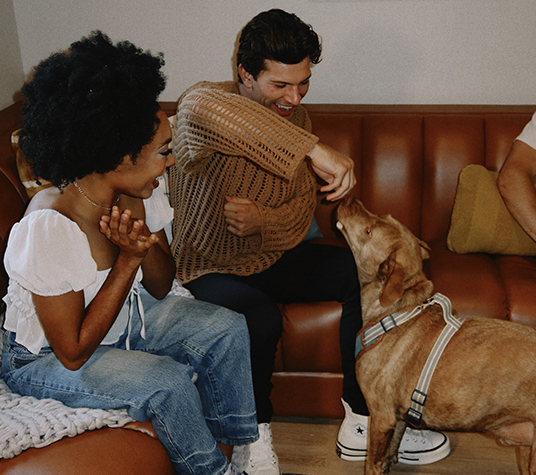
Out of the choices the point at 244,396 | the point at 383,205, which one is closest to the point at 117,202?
the point at 244,396

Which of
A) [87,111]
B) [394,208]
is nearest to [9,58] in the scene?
[87,111]

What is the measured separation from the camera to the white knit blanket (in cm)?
138

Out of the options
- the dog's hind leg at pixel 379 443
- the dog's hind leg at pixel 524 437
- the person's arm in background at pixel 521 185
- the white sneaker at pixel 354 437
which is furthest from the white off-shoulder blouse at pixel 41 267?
the person's arm in background at pixel 521 185

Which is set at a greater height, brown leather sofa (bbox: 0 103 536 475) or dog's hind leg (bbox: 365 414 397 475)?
brown leather sofa (bbox: 0 103 536 475)

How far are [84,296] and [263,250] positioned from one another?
2.77ft

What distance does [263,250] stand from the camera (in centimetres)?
220

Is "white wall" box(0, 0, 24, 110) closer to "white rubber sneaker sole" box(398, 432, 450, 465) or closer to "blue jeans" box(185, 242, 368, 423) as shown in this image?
"blue jeans" box(185, 242, 368, 423)

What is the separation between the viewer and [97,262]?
5.24ft

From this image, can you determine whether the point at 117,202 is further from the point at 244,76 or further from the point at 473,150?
the point at 473,150

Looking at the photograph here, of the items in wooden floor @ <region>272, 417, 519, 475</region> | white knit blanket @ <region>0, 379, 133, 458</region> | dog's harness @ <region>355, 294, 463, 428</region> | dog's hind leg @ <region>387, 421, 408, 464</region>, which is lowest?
wooden floor @ <region>272, 417, 519, 475</region>

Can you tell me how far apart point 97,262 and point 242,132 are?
1.94 feet

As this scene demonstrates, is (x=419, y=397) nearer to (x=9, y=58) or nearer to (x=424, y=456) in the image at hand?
(x=424, y=456)

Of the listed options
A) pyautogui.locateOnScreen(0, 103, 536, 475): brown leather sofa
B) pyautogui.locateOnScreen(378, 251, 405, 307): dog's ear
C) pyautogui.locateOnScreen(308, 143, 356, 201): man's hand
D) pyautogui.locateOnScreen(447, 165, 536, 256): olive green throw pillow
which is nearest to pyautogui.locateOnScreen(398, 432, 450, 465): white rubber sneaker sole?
pyautogui.locateOnScreen(0, 103, 536, 475): brown leather sofa

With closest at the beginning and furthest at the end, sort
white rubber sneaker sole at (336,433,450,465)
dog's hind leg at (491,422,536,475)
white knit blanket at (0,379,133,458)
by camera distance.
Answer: white knit blanket at (0,379,133,458) → dog's hind leg at (491,422,536,475) → white rubber sneaker sole at (336,433,450,465)
